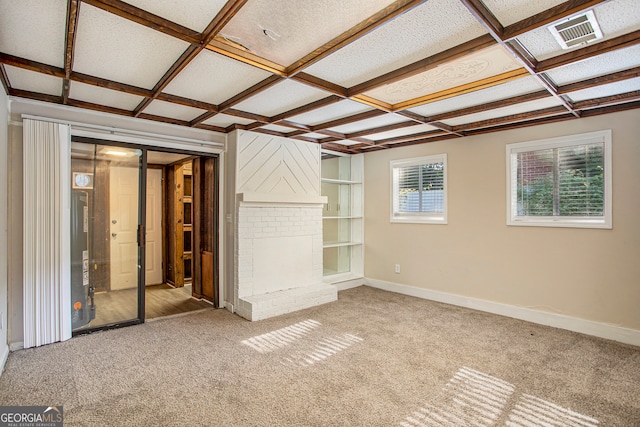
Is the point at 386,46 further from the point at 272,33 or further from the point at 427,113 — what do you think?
the point at 427,113

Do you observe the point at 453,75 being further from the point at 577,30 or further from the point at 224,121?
the point at 224,121

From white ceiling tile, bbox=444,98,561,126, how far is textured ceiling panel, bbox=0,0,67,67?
11.9 feet

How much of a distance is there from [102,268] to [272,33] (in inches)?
127

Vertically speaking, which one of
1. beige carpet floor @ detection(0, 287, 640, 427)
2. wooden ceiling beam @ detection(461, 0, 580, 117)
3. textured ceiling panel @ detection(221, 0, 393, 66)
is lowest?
beige carpet floor @ detection(0, 287, 640, 427)

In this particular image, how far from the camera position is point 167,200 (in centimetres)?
607

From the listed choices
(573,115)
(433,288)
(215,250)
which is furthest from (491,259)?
(215,250)

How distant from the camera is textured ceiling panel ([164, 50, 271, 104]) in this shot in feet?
8.06

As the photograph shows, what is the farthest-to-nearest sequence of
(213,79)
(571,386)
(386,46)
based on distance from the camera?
1. (213,79)
2. (571,386)
3. (386,46)

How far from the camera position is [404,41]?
2127 mm

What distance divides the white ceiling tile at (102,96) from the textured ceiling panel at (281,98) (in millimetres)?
1019

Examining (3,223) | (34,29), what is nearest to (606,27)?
(34,29)

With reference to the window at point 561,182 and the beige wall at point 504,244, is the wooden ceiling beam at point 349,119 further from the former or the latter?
the window at point 561,182

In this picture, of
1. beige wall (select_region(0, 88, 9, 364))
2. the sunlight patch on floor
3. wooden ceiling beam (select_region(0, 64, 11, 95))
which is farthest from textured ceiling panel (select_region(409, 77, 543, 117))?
beige wall (select_region(0, 88, 9, 364))

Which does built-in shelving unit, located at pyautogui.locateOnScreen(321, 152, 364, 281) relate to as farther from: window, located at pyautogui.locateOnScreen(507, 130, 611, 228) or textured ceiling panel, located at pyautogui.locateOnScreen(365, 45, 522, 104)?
textured ceiling panel, located at pyautogui.locateOnScreen(365, 45, 522, 104)
